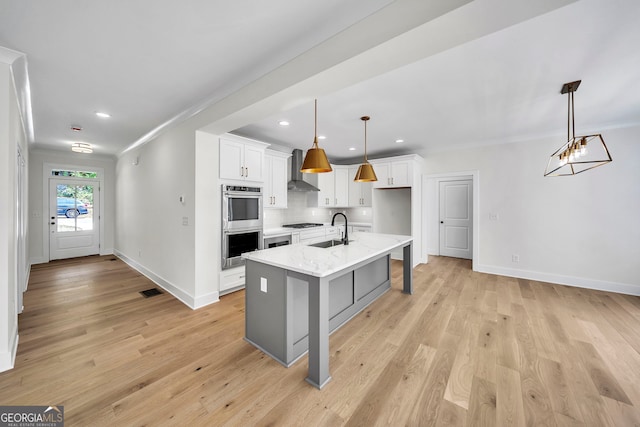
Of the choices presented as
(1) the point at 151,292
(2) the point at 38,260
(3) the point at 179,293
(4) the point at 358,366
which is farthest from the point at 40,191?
(4) the point at 358,366

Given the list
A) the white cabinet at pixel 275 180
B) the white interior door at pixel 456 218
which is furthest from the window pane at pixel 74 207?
the white interior door at pixel 456 218

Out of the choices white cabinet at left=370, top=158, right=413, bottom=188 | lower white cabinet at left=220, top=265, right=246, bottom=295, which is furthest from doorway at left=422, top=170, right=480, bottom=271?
lower white cabinet at left=220, top=265, right=246, bottom=295

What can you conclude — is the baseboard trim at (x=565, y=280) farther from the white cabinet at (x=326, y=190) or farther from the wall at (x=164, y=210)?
the wall at (x=164, y=210)

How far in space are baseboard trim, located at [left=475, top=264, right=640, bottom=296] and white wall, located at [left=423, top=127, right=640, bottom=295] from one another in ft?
0.04

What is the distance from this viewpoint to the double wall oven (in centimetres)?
344

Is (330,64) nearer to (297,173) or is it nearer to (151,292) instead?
(297,173)

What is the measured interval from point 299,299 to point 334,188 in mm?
4042

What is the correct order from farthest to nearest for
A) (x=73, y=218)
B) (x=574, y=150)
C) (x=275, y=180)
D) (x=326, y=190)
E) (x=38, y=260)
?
1. (x=73, y=218)
2. (x=326, y=190)
3. (x=38, y=260)
4. (x=275, y=180)
5. (x=574, y=150)

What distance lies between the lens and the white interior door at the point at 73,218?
563 cm

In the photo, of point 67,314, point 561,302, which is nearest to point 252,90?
point 67,314

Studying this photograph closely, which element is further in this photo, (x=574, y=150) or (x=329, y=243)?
(x=329, y=243)

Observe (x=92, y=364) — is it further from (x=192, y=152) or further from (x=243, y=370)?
(x=192, y=152)

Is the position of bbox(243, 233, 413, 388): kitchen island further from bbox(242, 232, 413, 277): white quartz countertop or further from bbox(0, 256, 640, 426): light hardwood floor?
bbox(0, 256, 640, 426): light hardwood floor

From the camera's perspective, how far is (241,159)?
11.9 feet
